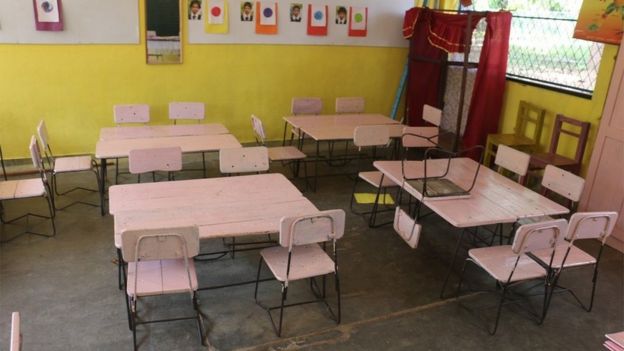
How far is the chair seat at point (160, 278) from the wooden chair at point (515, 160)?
9.30 ft

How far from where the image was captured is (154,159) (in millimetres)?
4031

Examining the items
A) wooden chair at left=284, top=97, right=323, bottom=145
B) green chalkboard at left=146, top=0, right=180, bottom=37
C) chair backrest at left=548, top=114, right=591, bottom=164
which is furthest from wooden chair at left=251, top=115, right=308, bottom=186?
chair backrest at left=548, top=114, right=591, bottom=164

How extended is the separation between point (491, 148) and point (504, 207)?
8.12ft

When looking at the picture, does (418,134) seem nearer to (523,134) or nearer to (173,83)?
(523,134)

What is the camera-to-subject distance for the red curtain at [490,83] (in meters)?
5.71

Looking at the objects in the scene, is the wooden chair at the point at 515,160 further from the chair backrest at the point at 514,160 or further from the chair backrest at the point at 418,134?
the chair backrest at the point at 418,134

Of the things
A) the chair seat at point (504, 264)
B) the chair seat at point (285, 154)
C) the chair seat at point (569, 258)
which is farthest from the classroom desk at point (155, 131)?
the chair seat at point (569, 258)

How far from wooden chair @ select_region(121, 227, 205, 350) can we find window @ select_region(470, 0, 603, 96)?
4330 millimetres

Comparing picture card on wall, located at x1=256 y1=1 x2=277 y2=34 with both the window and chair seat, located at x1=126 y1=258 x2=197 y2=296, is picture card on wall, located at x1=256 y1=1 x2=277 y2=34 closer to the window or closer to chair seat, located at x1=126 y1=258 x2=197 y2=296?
the window

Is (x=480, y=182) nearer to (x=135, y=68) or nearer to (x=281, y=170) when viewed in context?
(x=281, y=170)

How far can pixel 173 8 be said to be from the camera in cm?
573

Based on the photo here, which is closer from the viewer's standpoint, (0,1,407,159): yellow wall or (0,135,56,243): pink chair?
(0,135,56,243): pink chair

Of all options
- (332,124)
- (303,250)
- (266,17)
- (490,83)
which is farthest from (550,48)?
(303,250)

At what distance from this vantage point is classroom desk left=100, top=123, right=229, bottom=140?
4.77 m
